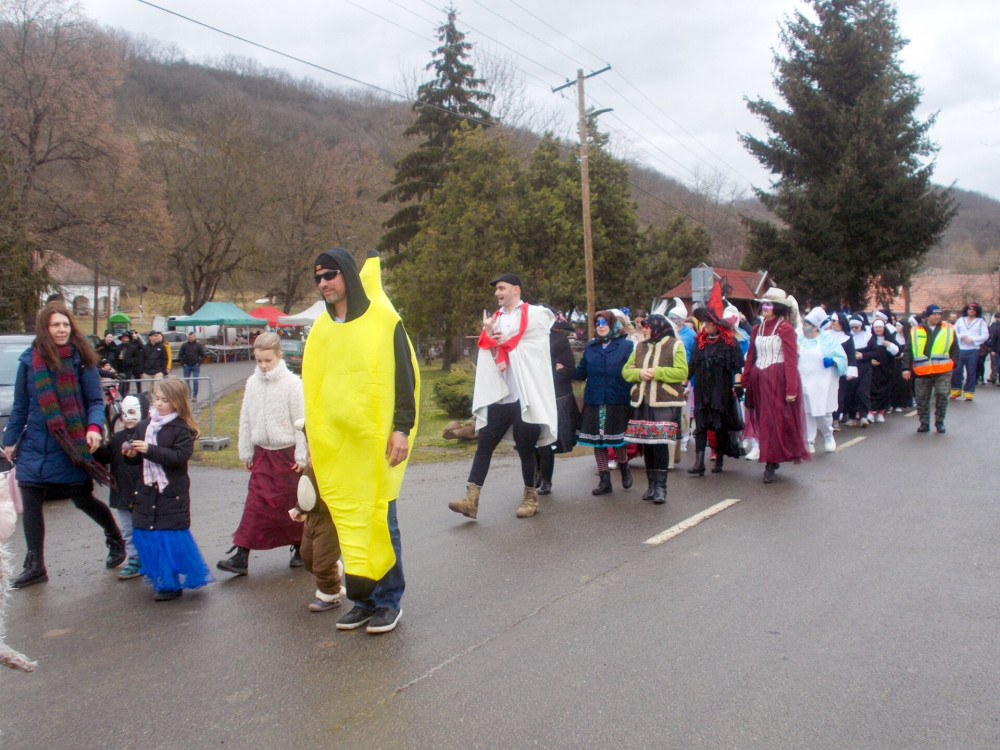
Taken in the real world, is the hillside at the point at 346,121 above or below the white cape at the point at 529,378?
above

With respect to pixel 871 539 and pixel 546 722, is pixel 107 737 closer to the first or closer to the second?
pixel 546 722

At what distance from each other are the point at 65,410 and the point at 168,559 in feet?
4.63

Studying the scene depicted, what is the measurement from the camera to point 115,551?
19.9 feet

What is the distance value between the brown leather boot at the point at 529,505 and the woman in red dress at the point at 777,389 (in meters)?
2.83

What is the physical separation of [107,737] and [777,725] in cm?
280

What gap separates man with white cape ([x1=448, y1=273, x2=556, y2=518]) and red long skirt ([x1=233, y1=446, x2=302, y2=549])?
1.77 m

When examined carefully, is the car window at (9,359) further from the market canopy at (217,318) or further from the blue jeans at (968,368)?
the market canopy at (217,318)

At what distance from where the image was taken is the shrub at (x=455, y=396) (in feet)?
49.0

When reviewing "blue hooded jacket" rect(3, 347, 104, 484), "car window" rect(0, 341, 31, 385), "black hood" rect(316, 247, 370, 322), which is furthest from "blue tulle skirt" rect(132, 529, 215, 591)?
"car window" rect(0, 341, 31, 385)

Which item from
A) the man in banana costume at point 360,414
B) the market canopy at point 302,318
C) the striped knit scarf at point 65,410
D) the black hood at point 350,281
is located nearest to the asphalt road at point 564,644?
the man in banana costume at point 360,414


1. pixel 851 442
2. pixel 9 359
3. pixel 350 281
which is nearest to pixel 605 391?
pixel 350 281

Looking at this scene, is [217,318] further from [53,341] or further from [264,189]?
[53,341]

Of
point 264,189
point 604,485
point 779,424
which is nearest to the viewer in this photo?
point 604,485

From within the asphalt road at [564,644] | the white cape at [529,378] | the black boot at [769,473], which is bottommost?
the asphalt road at [564,644]
